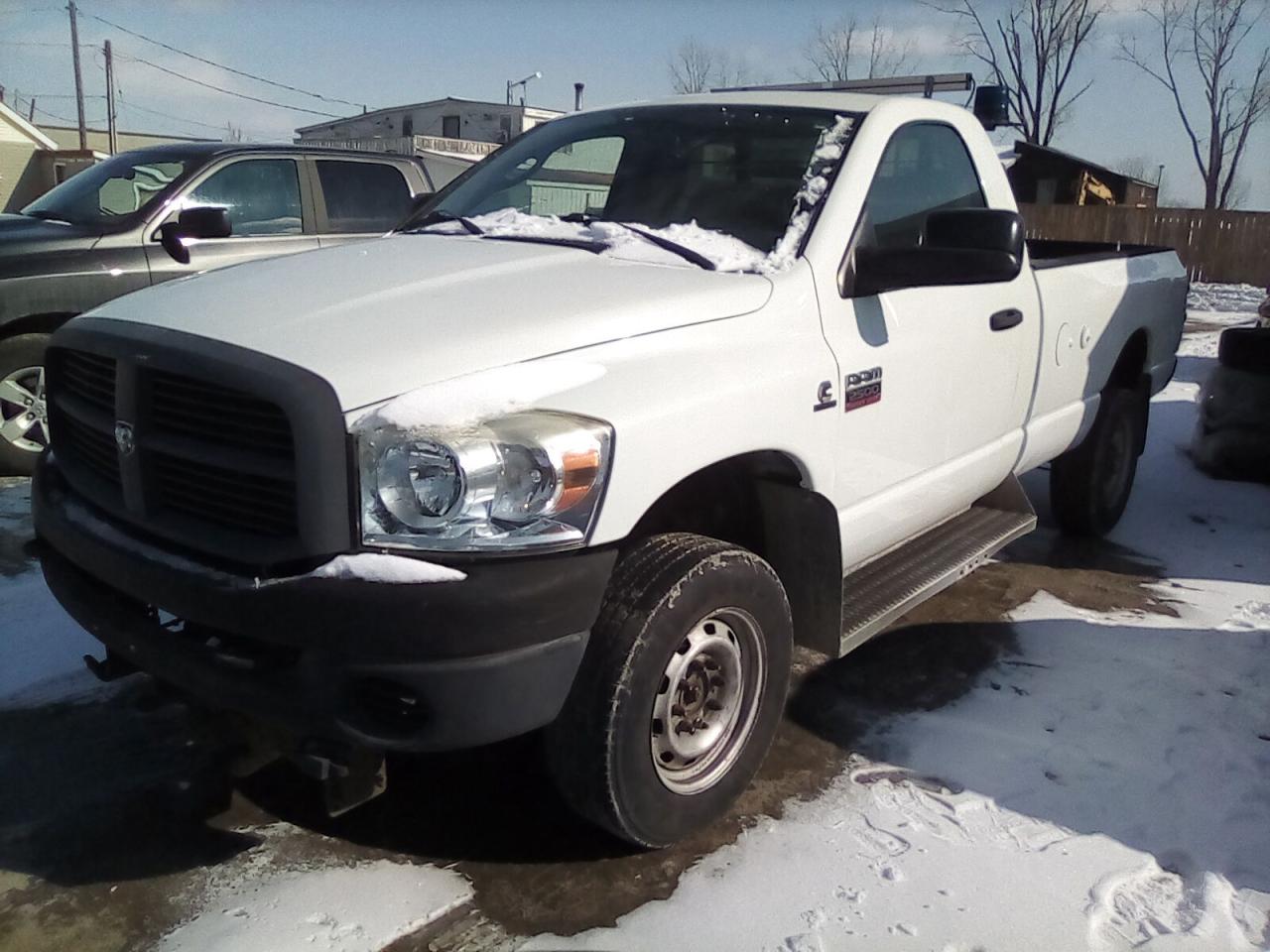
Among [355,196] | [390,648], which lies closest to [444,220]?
[390,648]

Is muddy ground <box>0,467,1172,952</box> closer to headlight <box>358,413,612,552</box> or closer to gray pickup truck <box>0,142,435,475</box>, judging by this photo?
headlight <box>358,413,612,552</box>

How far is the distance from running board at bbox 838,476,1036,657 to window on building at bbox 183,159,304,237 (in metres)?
4.72

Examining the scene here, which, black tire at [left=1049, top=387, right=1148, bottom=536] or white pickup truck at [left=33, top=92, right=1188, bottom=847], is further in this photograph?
black tire at [left=1049, top=387, right=1148, bottom=536]

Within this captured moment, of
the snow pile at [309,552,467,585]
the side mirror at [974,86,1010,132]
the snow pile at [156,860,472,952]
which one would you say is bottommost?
the snow pile at [156,860,472,952]

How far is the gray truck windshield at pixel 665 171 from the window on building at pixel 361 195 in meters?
3.31

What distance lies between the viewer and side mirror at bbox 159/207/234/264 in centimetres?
543

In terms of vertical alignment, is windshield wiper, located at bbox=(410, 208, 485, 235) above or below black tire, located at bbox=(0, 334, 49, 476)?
above

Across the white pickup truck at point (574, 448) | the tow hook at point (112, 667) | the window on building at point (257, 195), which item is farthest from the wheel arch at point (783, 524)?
the window on building at point (257, 195)

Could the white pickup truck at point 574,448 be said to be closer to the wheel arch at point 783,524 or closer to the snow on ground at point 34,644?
the wheel arch at point 783,524

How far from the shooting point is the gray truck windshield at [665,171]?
3.34m

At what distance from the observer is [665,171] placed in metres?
3.57

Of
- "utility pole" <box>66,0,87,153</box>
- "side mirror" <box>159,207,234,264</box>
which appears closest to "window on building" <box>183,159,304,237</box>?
"side mirror" <box>159,207,234,264</box>

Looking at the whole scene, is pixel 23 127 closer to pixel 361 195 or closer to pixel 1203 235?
pixel 361 195

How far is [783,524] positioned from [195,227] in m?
3.79
